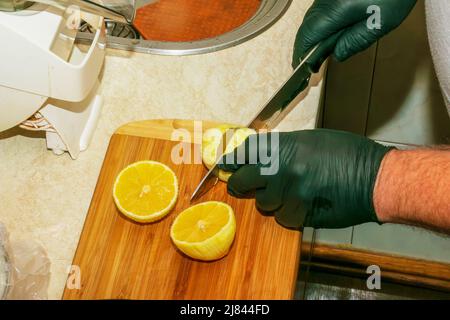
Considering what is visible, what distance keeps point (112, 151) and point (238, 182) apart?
1.00 ft

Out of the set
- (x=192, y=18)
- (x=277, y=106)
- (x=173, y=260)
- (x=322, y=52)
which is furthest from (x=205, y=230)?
(x=192, y=18)

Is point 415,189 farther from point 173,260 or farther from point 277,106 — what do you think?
point 173,260

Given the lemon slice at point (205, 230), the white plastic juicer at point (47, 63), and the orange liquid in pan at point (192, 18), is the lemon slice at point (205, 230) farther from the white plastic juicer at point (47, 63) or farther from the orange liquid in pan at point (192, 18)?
the orange liquid in pan at point (192, 18)

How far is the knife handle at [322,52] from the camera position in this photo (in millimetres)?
1358

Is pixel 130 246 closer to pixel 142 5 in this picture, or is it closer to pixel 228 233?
pixel 228 233

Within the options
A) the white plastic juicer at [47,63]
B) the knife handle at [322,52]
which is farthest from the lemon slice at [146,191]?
the knife handle at [322,52]

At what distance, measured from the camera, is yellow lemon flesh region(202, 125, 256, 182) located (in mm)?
1283

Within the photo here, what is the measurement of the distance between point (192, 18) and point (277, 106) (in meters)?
0.57

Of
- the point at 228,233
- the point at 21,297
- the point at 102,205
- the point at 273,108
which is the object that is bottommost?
the point at 21,297

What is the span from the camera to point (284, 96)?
4.45 feet

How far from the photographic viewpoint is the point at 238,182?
1228 mm

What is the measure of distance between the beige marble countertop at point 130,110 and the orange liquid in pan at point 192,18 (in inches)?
9.7

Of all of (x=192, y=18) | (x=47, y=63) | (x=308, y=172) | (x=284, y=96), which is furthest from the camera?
(x=192, y=18)
